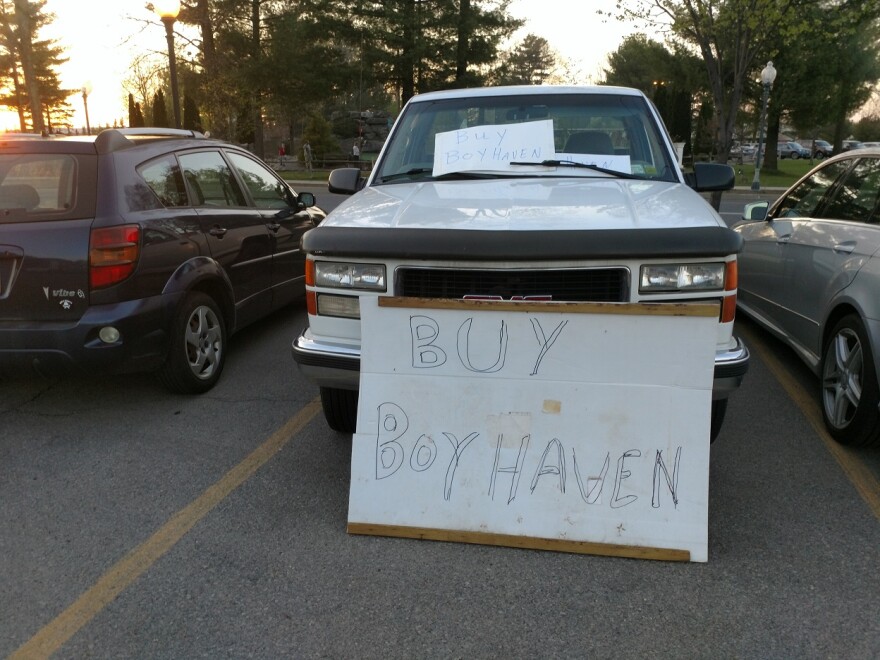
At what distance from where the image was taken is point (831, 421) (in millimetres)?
4086

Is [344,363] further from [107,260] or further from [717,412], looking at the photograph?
[717,412]

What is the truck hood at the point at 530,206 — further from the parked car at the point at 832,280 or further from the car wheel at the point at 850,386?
the car wheel at the point at 850,386

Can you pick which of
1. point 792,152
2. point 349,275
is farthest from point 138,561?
point 792,152

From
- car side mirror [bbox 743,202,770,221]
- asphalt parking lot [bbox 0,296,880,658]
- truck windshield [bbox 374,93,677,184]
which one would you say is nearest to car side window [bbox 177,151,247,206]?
truck windshield [bbox 374,93,677,184]

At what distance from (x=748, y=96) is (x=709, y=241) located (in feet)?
116

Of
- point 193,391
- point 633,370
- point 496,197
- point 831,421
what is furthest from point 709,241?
point 193,391

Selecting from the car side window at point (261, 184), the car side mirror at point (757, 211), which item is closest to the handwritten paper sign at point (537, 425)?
the car side mirror at point (757, 211)

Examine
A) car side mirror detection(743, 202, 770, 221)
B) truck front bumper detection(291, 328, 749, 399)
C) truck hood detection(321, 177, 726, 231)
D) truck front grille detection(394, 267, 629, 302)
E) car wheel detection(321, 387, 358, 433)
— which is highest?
truck hood detection(321, 177, 726, 231)

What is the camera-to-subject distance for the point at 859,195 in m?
4.34

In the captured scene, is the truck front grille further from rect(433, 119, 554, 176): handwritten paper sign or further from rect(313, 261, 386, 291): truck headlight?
rect(433, 119, 554, 176): handwritten paper sign

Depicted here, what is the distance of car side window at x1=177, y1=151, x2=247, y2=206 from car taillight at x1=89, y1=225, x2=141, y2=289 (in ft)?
2.92

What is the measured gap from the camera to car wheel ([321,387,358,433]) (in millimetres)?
3771

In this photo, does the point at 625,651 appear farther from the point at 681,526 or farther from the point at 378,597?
the point at 378,597

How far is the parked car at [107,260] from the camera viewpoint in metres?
4.00
